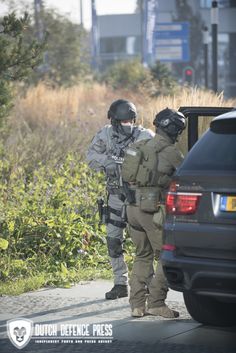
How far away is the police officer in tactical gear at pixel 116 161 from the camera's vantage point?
25.4ft

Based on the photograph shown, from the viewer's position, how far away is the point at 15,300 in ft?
25.3

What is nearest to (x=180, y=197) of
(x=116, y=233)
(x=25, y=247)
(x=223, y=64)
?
(x=116, y=233)

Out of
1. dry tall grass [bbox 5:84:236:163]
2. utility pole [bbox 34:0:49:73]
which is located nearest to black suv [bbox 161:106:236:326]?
dry tall grass [bbox 5:84:236:163]

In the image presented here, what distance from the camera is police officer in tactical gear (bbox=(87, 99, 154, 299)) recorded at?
25.4ft

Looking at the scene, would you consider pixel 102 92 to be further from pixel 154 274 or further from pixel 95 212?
pixel 154 274

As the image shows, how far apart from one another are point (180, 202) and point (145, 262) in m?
1.33

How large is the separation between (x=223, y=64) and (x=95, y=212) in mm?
51755

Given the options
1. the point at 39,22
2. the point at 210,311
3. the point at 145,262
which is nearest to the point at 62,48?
the point at 39,22

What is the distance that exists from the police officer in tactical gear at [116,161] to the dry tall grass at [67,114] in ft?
2.34

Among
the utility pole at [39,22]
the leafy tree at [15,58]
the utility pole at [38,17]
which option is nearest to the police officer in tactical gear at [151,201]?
the leafy tree at [15,58]

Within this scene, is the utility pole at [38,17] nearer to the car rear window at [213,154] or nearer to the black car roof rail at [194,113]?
the black car roof rail at [194,113]

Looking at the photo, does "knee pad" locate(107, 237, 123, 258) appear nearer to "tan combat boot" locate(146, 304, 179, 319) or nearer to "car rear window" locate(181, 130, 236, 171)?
"tan combat boot" locate(146, 304, 179, 319)

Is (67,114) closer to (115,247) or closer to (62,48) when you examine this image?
(115,247)

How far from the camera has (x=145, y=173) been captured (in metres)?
6.84
